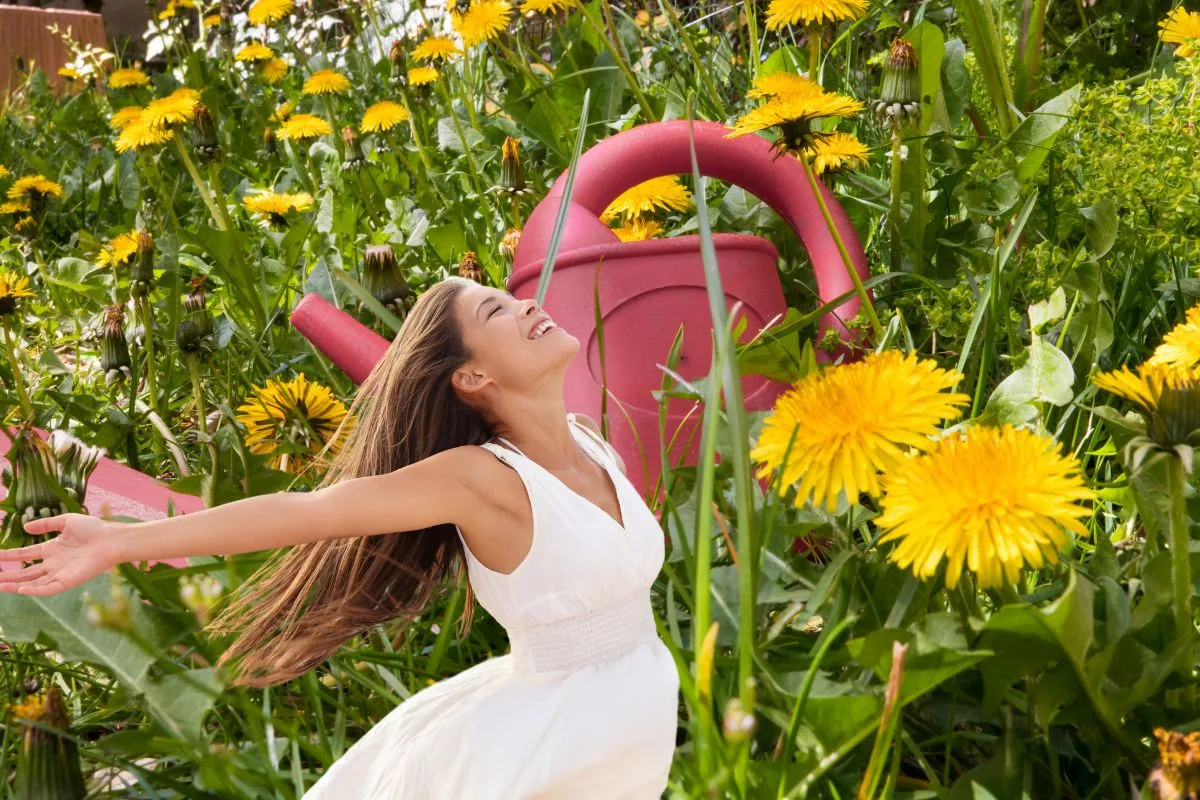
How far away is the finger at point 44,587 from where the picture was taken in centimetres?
57

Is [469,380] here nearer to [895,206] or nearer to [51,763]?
[51,763]

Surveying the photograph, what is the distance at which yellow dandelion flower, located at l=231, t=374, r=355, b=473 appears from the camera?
42.1 inches

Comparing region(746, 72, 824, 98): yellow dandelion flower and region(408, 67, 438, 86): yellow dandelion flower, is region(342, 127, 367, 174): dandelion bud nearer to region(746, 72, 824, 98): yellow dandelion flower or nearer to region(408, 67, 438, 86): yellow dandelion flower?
region(408, 67, 438, 86): yellow dandelion flower

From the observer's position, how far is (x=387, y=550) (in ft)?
2.51

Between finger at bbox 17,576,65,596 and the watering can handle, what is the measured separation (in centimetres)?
62

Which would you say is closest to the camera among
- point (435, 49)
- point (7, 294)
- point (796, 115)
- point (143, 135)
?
point (796, 115)

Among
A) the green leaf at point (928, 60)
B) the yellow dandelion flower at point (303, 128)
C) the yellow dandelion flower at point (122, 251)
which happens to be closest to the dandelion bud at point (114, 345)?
the yellow dandelion flower at point (122, 251)

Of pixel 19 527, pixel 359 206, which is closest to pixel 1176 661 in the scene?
pixel 19 527

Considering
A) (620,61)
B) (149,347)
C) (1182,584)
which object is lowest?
(1182,584)

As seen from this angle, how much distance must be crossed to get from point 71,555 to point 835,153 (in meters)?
0.81

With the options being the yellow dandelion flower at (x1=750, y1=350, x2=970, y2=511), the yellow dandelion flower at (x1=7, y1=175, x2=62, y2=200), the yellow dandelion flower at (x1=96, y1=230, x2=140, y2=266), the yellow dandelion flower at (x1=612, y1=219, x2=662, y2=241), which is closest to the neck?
the yellow dandelion flower at (x1=750, y1=350, x2=970, y2=511)

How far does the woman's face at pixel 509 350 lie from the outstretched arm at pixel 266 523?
7cm

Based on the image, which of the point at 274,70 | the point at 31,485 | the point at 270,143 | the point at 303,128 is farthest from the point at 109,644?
the point at 274,70

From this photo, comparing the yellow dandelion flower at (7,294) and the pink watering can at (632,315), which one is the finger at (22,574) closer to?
the pink watering can at (632,315)
